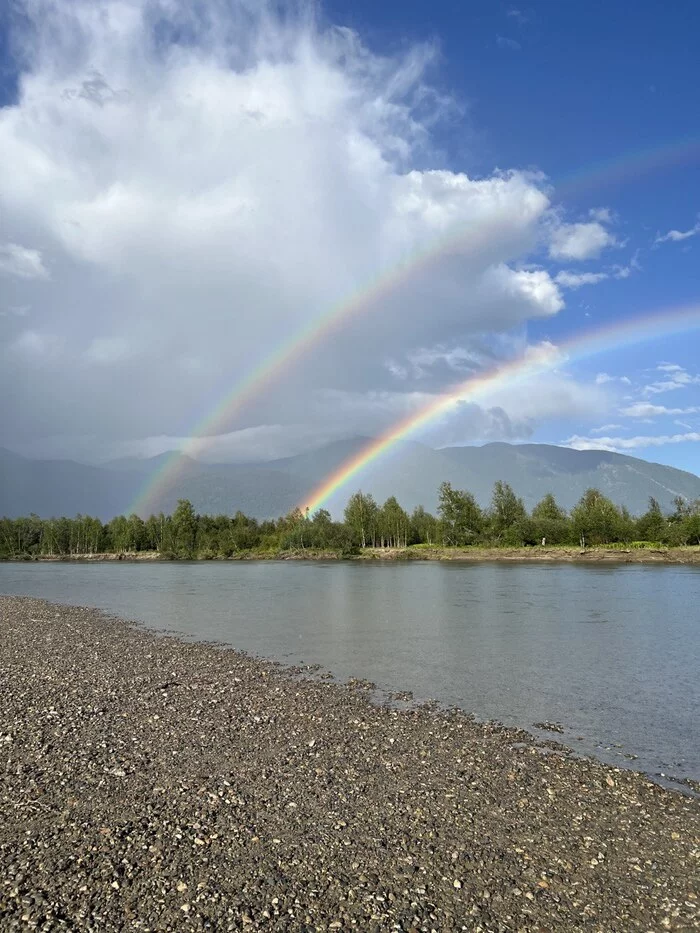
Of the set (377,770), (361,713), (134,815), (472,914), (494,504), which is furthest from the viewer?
(494,504)

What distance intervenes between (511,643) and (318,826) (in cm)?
2748

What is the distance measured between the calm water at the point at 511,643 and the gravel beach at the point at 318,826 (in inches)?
145

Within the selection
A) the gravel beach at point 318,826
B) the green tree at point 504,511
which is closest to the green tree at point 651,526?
the green tree at point 504,511

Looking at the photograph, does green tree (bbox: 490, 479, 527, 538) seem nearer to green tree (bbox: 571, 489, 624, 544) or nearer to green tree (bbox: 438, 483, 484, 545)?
green tree (bbox: 438, 483, 484, 545)

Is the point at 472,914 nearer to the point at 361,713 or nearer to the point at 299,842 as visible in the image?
the point at 299,842

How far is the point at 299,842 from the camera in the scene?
36.0 feet

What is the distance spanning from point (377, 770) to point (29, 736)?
904cm

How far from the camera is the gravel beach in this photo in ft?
29.4

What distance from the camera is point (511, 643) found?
37.0m

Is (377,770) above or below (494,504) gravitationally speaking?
below

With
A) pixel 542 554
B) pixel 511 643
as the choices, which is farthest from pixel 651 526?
pixel 511 643

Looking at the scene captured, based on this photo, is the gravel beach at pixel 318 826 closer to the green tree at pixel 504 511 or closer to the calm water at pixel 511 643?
the calm water at pixel 511 643

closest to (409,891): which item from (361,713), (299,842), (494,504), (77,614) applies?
(299,842)

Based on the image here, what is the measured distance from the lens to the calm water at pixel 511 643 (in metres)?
21.1
